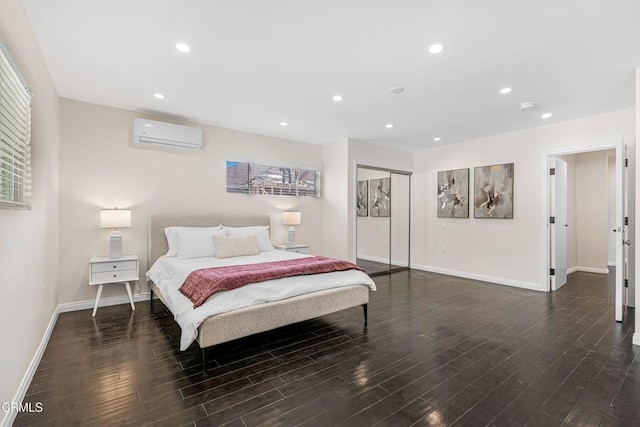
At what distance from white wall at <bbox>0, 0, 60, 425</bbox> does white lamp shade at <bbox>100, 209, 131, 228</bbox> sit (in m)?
0.47

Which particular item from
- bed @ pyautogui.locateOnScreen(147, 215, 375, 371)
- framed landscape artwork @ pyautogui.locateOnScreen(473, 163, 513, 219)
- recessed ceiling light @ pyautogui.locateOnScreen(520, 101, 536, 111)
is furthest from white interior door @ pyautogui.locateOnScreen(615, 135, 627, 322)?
bed @ pyautogui.locateOnScreen(147, 215, 375, 371)

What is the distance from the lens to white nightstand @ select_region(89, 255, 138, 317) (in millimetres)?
3576

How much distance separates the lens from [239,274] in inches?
109

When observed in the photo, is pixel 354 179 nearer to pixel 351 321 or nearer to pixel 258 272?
pixel 351 321

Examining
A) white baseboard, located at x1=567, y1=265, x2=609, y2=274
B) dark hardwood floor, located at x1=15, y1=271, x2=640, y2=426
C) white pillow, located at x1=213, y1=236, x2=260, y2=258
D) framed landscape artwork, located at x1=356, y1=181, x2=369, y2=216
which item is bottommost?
dark hardwood floor, located at x1=15, y1=271, x2=640, y2=426

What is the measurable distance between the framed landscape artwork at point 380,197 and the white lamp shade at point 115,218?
4.96 metres

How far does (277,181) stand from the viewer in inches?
220

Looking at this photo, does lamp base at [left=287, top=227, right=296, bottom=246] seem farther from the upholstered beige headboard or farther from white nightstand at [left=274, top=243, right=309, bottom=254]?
the upholstered beige headboard

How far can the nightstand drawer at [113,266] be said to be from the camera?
3.58 meters

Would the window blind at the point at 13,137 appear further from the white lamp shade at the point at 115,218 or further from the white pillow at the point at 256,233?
the white pillow at the point at 256,233

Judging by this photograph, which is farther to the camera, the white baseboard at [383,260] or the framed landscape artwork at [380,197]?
the white baseboard at [383,260]

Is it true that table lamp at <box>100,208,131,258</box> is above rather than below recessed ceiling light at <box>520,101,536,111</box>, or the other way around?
below

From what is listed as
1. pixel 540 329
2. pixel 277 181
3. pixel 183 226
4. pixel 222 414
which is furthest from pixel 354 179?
pixel 222 414

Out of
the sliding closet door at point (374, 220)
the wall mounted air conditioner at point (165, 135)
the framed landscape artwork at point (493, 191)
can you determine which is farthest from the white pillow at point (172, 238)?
the framed landscape artwork at point (493, 191)
